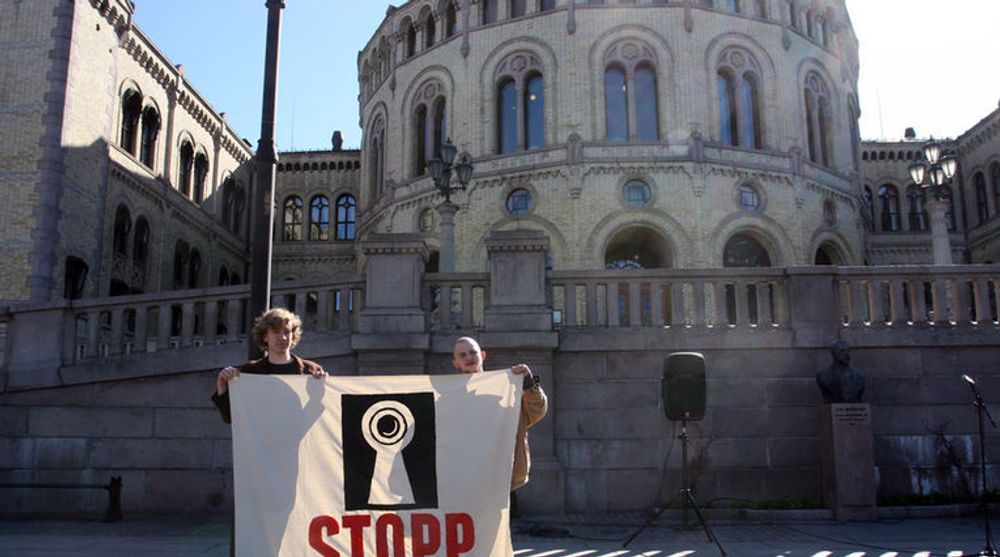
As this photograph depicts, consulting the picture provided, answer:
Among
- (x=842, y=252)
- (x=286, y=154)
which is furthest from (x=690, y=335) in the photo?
(x=286, y=154)

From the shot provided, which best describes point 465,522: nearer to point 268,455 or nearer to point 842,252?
point 268,455

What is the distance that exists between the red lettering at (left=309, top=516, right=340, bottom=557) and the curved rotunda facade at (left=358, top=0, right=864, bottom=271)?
22783 millimetres

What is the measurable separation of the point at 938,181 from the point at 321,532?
51.9ft

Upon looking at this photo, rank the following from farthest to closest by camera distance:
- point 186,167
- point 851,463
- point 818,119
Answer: point 186,167
point 818,119
point 851,463

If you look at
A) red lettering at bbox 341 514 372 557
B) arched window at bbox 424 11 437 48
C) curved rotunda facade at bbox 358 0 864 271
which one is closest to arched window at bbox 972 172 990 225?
curved rotunda facade at bbox 358 0 864 271

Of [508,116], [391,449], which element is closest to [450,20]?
[508,116]

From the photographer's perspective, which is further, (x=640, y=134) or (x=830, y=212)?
(x=830, y=212)

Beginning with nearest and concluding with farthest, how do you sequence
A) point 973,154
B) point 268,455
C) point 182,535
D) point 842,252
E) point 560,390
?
point 268,455, point 182,535, point 560,390, point 842,252, point 973,154

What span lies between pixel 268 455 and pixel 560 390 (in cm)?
570

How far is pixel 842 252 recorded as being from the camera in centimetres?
3114

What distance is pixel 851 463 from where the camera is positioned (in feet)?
31.8

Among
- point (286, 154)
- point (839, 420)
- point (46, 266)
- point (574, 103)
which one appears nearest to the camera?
point (839, 420)

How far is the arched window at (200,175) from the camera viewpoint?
35094 mm

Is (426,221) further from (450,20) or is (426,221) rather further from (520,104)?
(450,20)
